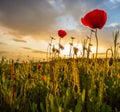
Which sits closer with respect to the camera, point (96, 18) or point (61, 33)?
point (96, 18)

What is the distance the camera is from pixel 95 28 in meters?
3.78

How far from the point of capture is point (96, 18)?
3.71 meters

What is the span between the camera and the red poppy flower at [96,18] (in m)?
3.70

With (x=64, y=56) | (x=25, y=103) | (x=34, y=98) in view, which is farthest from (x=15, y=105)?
(x=64, y=56)

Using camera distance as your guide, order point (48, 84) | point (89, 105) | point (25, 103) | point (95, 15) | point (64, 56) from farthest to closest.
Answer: point (64, 56) → point (95, 15) → point (48, 84) → point (25, 103) → point (89, 105)

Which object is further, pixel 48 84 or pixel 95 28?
pixel 95 28

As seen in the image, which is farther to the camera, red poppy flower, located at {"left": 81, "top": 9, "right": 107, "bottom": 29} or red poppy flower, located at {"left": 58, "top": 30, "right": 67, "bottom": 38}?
red poppy flower, located at {"left": 58, "top": 30, "right": 67, "bottom": 38}

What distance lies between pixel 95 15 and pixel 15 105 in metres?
1.92

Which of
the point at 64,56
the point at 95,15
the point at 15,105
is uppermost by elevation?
the point at 95,15

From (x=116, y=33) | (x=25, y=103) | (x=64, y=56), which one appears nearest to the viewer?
(x=25, y=103)

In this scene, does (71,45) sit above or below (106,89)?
above

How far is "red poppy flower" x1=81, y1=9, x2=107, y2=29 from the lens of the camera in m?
3.70

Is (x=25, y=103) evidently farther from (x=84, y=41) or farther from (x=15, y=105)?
(x=84, y=41)

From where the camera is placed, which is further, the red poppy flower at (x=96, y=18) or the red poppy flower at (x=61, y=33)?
the red poppy flower at (x=61, y=33)
